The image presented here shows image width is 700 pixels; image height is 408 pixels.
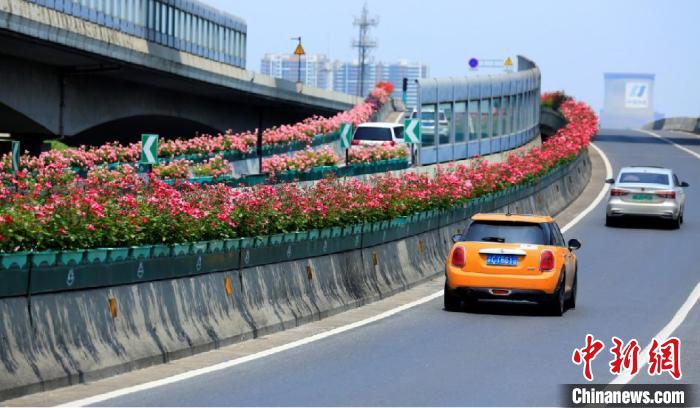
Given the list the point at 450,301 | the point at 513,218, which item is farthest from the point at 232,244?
the point at 513,218

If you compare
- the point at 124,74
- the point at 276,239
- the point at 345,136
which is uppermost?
the point at 124,74

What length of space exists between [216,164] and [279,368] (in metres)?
33.3

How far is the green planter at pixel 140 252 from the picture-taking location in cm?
1520

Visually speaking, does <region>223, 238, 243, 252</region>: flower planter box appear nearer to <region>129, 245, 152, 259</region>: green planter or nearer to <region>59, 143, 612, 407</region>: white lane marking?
<region>59, 143, 612, 407</region>: white lane marking

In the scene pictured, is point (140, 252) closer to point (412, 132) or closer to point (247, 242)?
point (247, 242)

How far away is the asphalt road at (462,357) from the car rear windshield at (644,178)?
39.6 ft

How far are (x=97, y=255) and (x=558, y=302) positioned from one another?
9094 millimetres

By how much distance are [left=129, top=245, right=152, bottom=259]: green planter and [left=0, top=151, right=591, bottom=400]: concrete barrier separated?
0.96 ft

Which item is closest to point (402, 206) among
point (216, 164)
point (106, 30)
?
point (216, 164)

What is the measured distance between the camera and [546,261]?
21.6 meters

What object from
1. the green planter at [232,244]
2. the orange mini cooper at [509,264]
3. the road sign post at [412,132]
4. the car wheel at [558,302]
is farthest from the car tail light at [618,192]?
the green planter at [232,244]

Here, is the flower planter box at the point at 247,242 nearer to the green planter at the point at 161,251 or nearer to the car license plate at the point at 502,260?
Result: the green planter at the point at 161,251

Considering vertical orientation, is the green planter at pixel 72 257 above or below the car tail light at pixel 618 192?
above

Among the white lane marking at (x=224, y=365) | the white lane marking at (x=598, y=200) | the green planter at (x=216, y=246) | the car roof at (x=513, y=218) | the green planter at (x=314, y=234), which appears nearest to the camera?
the white lane marking at (x=224, y=365)
